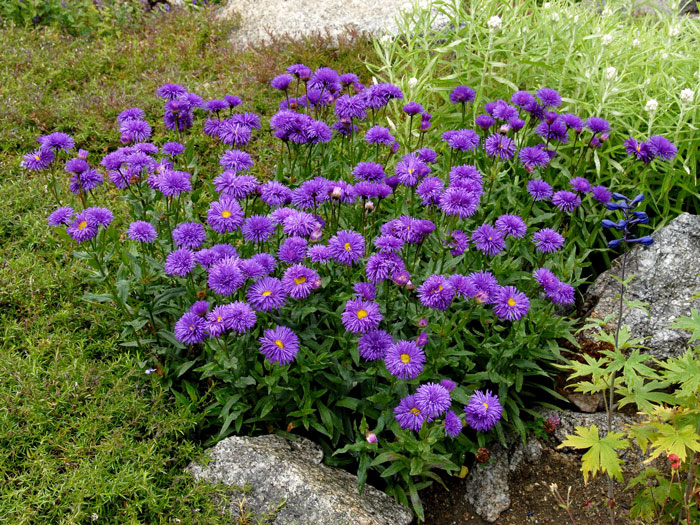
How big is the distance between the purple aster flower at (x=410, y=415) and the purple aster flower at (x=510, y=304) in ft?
1.73

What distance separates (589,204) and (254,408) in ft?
7.49

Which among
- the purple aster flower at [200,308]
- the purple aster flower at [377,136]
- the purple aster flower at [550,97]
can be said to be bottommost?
the purple aster flower at [200,308]

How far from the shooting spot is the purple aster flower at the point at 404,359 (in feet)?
7.70

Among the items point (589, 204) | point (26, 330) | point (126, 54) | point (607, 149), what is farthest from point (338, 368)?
point (126, 54)

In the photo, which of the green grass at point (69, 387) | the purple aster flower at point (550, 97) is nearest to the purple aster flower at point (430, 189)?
the purple aster flower at point (550, 97)

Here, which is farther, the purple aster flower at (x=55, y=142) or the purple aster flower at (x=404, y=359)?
the purple aster flower at (x=55, y=142)

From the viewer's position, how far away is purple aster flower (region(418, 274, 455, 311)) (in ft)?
7.88

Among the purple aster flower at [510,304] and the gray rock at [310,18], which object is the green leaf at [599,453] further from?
the gray rock at [310,18]

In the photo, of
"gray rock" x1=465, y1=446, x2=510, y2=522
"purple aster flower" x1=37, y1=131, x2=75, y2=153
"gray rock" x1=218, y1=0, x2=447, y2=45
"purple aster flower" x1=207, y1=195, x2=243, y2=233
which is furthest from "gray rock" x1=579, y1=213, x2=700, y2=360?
"gray rock" x1=218, y1=0, x2=447, y2=45

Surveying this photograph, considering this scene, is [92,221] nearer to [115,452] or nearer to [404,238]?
[115,452]

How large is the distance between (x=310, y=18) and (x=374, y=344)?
18.8 ft

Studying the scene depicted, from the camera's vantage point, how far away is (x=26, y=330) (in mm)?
3129

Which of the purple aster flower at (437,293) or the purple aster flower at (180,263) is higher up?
the purple aster flower at (437,293)

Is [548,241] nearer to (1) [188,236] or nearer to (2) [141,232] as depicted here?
(1) [188,236]
